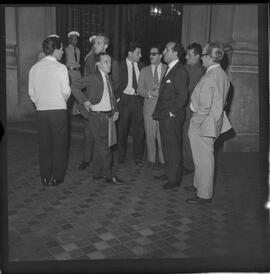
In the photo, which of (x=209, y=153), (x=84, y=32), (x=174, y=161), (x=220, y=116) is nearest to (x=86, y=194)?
(x=174, y=161)

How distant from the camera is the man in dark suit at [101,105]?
4559 millimetres

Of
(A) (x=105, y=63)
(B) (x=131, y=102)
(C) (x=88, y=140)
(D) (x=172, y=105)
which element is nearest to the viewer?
(D) (x=172, y=105)

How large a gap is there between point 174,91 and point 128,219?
1.77 meters

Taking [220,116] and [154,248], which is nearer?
[154,248]

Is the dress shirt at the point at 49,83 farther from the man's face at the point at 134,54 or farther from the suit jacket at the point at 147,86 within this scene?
the man's face at the point at 134,54

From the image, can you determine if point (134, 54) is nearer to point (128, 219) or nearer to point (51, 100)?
point (51, 100)

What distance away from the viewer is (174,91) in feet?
14.4

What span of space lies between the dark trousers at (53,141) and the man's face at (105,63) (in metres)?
0.79

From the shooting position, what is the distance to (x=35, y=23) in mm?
8297

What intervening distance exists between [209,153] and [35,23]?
6.24 metres

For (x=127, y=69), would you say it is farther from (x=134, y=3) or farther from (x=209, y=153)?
(x=134, y=3)

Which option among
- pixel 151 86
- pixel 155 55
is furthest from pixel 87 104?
pixel 155 55

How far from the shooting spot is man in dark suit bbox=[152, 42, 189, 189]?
14.3 ft

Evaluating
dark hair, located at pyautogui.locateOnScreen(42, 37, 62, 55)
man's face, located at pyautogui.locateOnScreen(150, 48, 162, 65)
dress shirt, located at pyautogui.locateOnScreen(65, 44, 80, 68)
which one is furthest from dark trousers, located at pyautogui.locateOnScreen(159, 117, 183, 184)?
dress shirt, located at pyautogui.locateOnScreen(65, 44, 80, 68)
